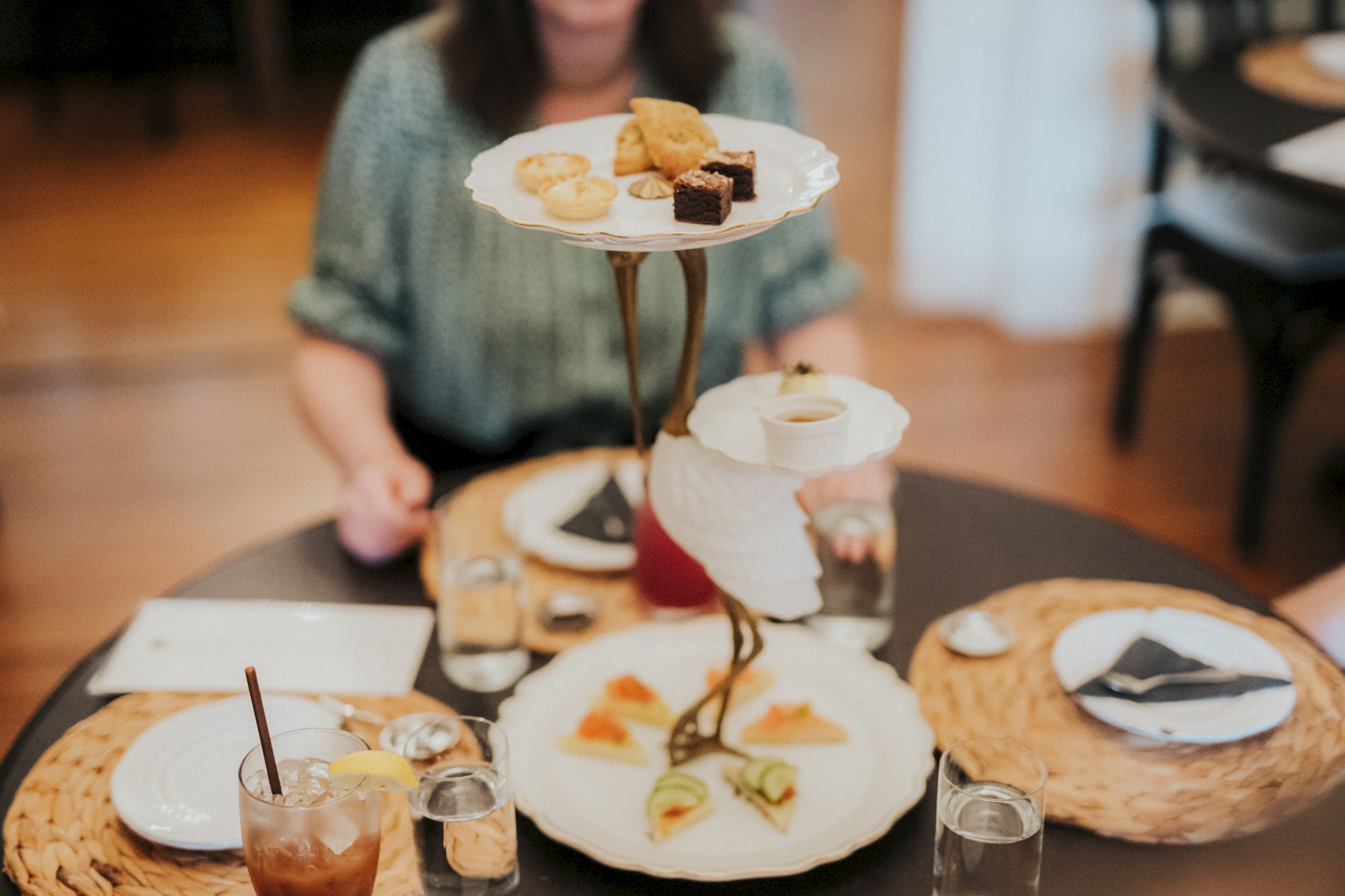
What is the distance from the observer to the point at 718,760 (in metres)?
1.15

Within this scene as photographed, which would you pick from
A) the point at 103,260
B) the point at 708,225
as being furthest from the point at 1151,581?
the point at 103,260

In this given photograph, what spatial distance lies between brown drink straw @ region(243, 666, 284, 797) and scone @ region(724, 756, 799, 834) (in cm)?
36

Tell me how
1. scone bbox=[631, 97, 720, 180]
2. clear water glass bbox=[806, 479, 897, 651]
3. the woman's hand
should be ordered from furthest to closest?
the woman's hand → clear water glass bbox=[806, 479, 897, 651] → scone bbox=[631, 97, 720, 180]

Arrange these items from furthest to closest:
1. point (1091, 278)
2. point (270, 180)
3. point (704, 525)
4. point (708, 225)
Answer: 1. point (270, 180)
2. point (1091, 278)
3. point (704, 525)
4. point (708, 225)

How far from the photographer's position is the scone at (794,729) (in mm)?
1162

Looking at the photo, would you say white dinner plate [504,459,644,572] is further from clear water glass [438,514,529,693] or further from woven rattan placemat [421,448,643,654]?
clear water glass [438,514,529,693]

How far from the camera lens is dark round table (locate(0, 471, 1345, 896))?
103 centimetres

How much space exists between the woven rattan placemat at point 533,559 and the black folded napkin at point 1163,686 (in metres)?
0.46

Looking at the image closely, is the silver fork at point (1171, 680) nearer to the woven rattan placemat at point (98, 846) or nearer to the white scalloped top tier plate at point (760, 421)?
the white scalloped top tier plate at point (760, 421)

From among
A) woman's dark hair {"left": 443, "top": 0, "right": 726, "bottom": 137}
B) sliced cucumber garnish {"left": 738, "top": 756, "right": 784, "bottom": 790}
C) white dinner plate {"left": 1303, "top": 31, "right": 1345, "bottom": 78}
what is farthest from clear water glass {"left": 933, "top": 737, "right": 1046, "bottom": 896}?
white dinner plate {"left": 1303, "top": 31, "right": 1345, "bottom": 78}

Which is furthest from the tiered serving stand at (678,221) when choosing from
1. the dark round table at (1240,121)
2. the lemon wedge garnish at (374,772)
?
the dark round table at (1240,121)

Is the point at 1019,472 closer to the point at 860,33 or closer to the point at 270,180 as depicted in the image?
the point at 860,33

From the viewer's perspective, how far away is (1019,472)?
3.28 metres

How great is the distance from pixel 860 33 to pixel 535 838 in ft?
15.8
